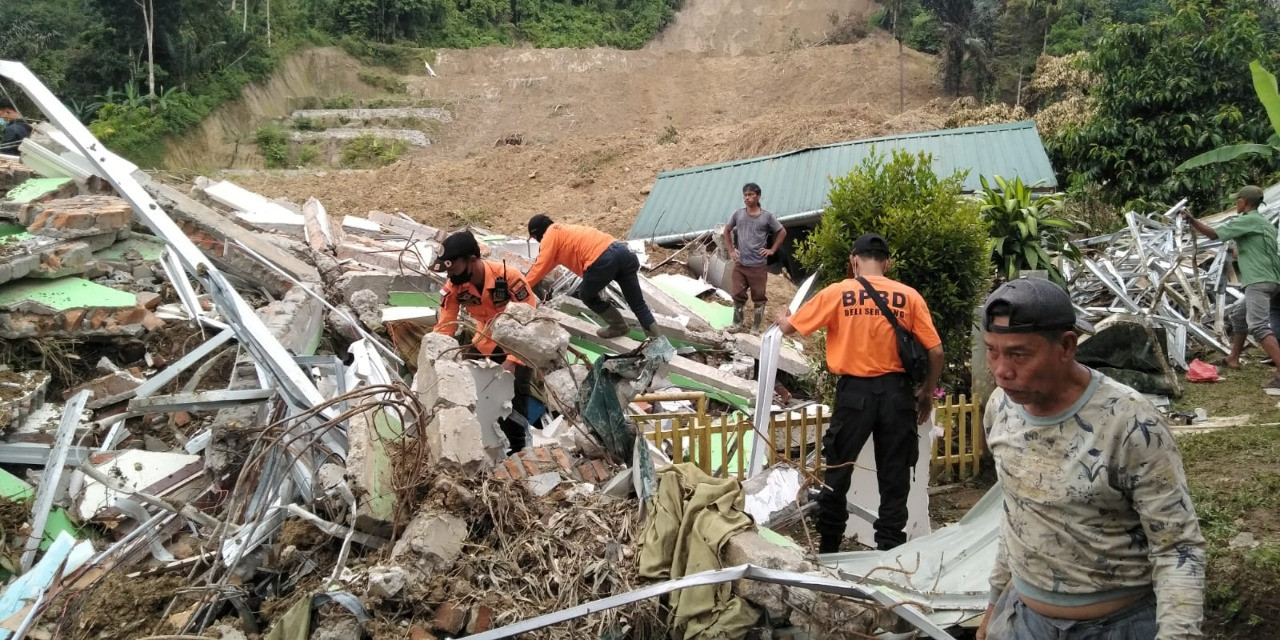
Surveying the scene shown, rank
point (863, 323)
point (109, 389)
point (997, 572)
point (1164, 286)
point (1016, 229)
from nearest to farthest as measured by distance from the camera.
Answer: point (997, 572)
point (863, 323)
point (109, 389)
point (1016, 229)
point (1164, 286)

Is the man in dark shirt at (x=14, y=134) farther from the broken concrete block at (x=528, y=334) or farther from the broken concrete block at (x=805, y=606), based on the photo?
the broken concrete block at (x=805, y=606)

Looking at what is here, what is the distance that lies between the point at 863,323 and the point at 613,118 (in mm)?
26768

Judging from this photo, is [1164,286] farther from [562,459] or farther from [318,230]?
[318,230]

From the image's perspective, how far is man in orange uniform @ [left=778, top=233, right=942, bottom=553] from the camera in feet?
14.1

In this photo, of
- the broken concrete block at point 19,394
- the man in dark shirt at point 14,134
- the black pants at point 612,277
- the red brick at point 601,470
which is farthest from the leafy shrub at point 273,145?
the red brick at point 601,470

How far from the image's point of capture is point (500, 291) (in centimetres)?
564

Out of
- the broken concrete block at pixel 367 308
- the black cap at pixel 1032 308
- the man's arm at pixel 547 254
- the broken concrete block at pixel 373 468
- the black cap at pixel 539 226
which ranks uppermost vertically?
the black cap at pixel 1032 308

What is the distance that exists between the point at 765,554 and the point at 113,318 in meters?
5.24

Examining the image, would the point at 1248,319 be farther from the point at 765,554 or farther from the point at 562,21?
the point at 562,21

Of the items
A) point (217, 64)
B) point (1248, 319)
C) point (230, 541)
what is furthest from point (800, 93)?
point (230, 541)

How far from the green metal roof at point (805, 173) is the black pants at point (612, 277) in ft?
17.5

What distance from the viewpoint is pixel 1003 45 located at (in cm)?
2873

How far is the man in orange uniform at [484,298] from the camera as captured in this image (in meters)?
5.34

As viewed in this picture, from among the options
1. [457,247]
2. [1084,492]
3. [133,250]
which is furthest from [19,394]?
[1084,492]
